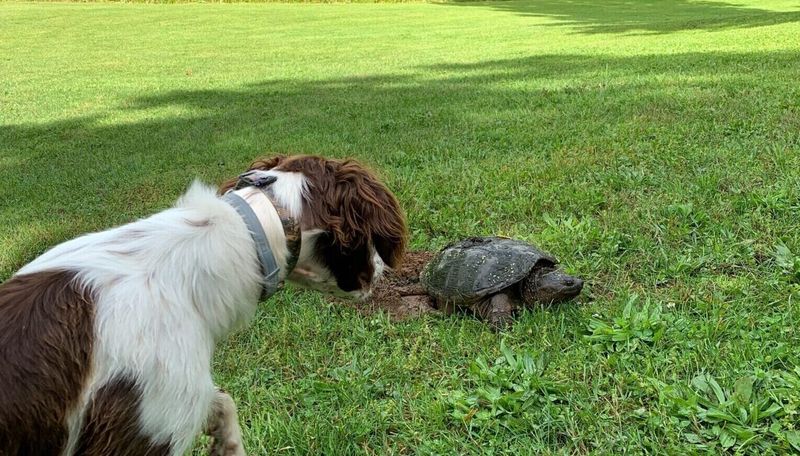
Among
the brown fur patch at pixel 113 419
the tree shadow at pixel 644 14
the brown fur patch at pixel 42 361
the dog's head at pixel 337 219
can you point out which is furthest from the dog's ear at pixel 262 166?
the tree shadow at pixel 644 14

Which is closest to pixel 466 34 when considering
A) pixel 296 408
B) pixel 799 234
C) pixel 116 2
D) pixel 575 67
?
pixel 575 67

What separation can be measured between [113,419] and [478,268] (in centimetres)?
222

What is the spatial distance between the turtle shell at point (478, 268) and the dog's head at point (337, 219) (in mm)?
1145

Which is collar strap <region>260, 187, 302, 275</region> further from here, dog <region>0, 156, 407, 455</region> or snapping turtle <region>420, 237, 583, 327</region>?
snapping turtle <region>420, 237, 583, 327</region>

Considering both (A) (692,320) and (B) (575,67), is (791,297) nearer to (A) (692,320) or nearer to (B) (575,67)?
(A) (692,320)

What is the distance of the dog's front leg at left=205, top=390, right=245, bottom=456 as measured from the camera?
246 cm

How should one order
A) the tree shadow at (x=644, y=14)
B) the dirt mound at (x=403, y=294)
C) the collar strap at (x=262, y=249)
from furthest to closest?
1. the tree shadow at (x=644, y=14)
2. the dirt mound at (x=403, y=294)
3. the collar strap at (x=262, y=249)

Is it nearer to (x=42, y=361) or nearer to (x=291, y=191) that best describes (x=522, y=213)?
(x=291, y=191)

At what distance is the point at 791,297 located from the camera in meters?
3.36

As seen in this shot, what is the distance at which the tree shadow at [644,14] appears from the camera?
728 inches

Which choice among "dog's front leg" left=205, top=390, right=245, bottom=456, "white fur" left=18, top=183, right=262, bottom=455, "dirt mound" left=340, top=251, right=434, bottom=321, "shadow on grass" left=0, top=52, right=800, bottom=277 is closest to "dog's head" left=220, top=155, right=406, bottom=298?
"white fur" left=18, top=183, right=262, bottom=455

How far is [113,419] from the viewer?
189 centimetres

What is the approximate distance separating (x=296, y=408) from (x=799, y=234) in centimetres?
306

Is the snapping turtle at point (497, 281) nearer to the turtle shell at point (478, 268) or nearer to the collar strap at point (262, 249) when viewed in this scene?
the turtle shell at point (478, 268)
